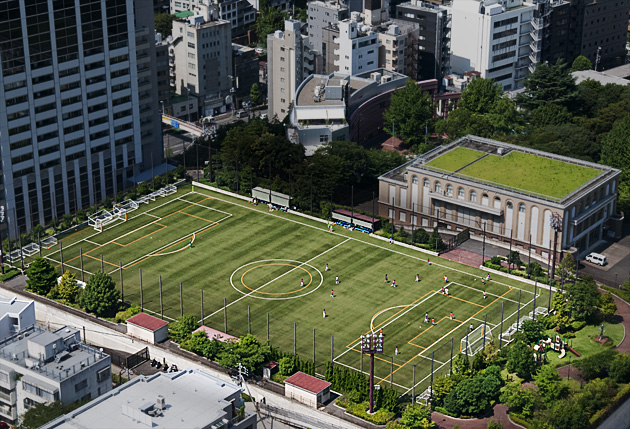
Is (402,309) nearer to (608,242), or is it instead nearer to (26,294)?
(608,242)

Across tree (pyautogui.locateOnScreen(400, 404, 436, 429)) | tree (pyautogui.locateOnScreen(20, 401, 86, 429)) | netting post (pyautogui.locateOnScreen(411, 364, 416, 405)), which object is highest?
tree (pyautogui.locateOnScreen(20, 401, 86, 429))

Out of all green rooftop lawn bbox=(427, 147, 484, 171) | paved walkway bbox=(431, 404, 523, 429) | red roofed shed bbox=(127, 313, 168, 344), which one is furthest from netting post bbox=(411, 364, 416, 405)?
green rooftop lawn bbox=(427, 147, 484, 171)

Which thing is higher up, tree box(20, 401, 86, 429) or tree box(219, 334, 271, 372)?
tree box(20, 401, 86, 429)

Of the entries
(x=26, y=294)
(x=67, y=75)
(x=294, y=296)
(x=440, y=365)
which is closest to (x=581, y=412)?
(x=440, y=365)

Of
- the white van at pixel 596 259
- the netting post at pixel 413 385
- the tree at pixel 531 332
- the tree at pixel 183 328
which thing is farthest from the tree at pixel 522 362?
the tree at pixel 183 328

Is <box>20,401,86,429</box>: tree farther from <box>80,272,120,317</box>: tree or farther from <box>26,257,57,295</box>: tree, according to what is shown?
<box>26,257,57,295</box>: tree

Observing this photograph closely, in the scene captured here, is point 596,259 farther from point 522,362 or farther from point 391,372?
point 391,372

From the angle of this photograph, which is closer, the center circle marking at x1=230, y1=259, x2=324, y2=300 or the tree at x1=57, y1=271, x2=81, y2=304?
the tree at x1=57, y1=271, x2=81, y2=304
